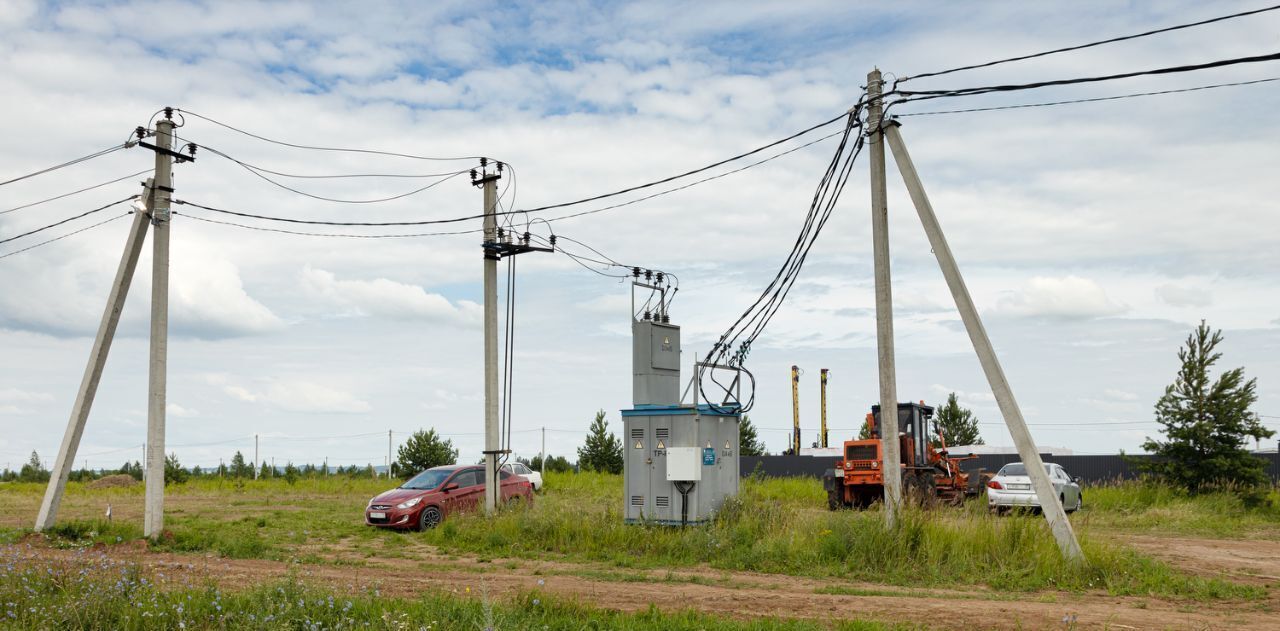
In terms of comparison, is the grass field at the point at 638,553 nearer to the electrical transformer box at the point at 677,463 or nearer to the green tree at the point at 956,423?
the electrical transformer box at the point at 677,463

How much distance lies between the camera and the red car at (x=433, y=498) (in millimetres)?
20797

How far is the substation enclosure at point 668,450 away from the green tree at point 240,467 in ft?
122

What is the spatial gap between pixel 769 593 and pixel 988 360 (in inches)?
191

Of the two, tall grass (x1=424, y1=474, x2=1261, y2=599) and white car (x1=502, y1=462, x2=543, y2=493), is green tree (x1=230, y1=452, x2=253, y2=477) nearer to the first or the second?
white car (x1=502, y1=462, x2=543, y2=493)

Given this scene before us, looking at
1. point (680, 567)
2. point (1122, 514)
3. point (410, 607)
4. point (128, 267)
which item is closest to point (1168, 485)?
point (1122, 514)

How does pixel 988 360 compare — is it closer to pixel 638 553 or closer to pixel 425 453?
pixel 638 553

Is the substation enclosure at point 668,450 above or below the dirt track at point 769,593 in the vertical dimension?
above

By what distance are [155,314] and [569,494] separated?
17114 mm

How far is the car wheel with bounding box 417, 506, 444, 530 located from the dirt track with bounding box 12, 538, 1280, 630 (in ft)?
16.5

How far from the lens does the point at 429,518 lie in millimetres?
21094

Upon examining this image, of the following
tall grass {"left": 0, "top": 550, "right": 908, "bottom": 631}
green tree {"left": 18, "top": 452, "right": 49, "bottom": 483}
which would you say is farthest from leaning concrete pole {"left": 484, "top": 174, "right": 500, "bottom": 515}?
green tree {"left": 18, "top": 452, "right": 49, "bottom": 483}

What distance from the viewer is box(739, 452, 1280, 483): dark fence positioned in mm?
35594

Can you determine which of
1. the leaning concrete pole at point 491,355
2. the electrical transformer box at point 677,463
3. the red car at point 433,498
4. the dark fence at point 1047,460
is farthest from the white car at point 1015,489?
the leaning concrete pole at point 491,355

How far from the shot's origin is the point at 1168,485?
88.8ft
